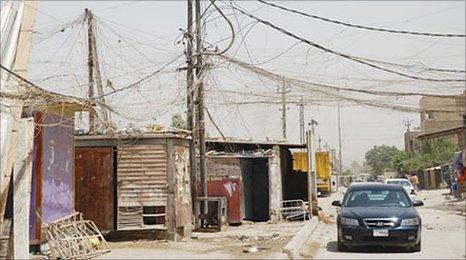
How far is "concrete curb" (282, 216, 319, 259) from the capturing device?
44.1 ft

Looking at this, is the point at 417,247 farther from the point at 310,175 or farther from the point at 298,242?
the point at 310,175

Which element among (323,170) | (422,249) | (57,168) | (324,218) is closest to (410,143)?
(323,170)

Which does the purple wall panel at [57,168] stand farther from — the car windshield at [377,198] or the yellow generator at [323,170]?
the yellow generator at [323,170]

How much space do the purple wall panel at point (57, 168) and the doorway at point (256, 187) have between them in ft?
34.7

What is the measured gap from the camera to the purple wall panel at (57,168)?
1357cm

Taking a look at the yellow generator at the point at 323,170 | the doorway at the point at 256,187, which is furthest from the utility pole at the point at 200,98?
Result: the yellow generator at the point at 323,170

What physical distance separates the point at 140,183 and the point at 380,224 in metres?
6.11

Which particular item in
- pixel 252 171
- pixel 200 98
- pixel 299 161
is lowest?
pixel 252 171

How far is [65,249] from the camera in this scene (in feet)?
41.2

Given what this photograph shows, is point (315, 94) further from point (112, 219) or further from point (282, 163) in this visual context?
point (282, 163)

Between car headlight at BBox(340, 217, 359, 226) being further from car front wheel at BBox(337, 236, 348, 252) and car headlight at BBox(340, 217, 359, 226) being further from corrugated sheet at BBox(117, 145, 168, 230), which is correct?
corrugated sheet at BBox(117, 145, 168, 230)

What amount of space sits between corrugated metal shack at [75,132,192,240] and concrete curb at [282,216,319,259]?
3.05 m

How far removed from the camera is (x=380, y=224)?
549 inches

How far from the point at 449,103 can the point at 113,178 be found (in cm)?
837
